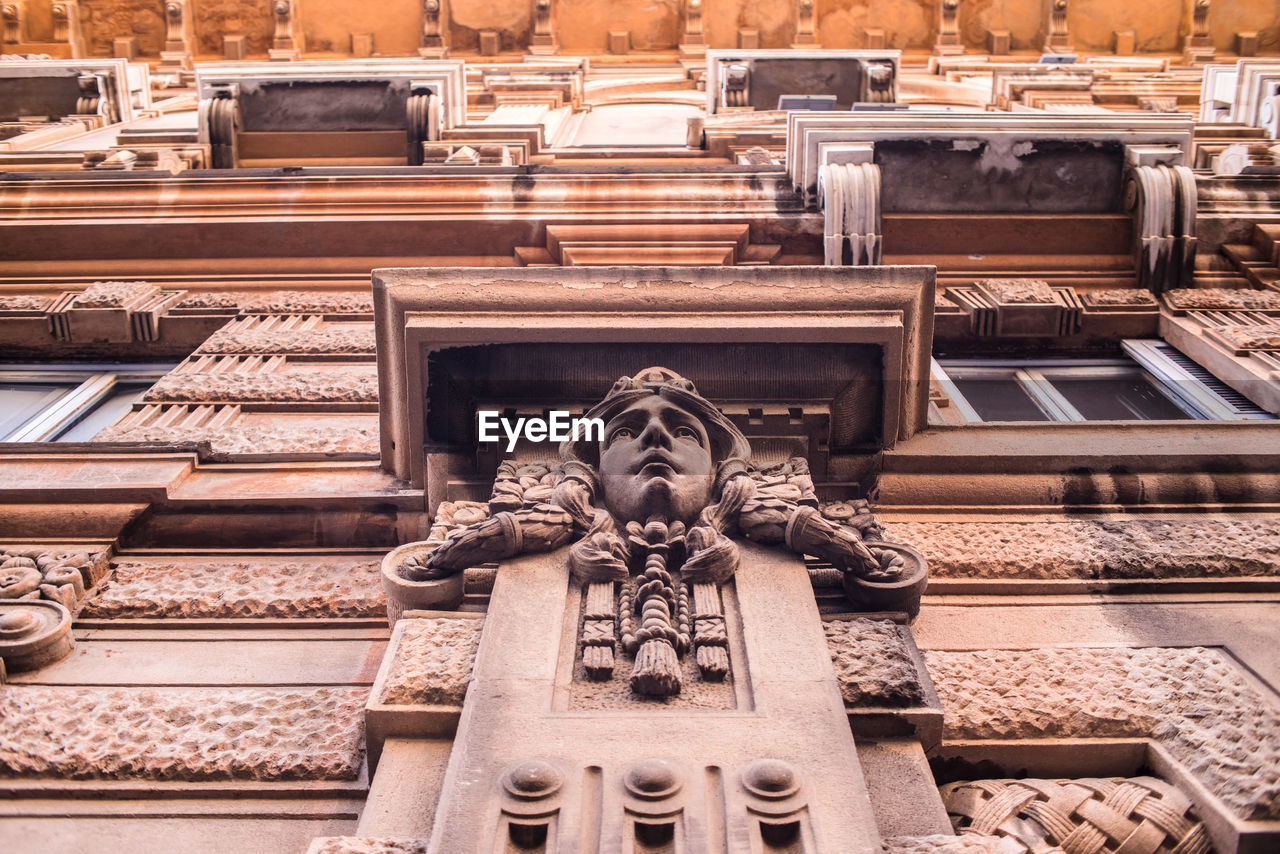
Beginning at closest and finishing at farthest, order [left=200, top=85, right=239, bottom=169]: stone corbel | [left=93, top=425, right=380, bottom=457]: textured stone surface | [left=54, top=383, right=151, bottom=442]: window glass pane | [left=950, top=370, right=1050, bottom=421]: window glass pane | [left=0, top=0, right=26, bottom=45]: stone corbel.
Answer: [left=93, top=425, right=380, bottom=457]: textured stone surface < [left=54, top=383, right=151, bottom=442]: window glass pane < [left=950, top=370, right=1050, bottom=421]: window glass pane < [left=200, top=85, right=239, bottom=169]: stone corbel < [left=0, top=0, right=26, bottom=45]: stone corbel

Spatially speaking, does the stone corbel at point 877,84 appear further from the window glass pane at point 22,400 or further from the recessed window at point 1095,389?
the window glass pane at point 22,400

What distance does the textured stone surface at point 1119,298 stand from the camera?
7016 mm

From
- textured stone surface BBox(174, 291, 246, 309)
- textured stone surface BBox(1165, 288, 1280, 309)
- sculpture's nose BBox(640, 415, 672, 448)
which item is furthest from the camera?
textured stone surface BBox(174, 291, 246, 309)

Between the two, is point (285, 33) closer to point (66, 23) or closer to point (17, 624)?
point (66, 23)

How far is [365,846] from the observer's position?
280cm

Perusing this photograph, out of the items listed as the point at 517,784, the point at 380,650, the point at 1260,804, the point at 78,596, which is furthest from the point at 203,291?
the point at 1260,804

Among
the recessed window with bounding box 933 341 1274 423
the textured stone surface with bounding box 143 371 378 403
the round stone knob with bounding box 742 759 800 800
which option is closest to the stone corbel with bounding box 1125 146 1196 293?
the recessed window with bounding box 933 341 1274 423

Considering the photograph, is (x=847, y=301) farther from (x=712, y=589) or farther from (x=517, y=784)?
(x=517, y=784)

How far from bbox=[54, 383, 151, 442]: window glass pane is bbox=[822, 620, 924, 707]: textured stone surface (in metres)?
4.25

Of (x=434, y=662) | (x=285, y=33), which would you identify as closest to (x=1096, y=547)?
(x=434, y=662)

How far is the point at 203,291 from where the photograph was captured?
757 cm

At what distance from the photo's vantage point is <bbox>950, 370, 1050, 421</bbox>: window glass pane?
6086 mm

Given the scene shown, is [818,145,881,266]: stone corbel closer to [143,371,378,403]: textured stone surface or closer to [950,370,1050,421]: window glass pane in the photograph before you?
[950,370,1050,421]: window glass pane

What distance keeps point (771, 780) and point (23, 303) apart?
6.41 meters
